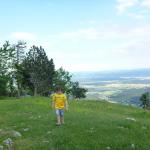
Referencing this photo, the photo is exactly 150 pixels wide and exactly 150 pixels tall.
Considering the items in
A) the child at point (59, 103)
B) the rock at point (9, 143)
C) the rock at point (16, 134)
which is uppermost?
the child at point (59, 103)

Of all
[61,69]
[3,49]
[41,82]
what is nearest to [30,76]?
[41,82]

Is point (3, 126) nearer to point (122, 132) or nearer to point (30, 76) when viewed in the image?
point (122, 132)

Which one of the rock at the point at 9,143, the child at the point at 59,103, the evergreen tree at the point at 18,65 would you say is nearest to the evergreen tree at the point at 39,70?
the evergreen tree at the point at 18,65

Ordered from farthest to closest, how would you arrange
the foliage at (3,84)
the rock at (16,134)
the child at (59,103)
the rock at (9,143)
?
the foliage at (3,84) < the child at (59,103) < the rock at (16,134) < the rock at (9,143)

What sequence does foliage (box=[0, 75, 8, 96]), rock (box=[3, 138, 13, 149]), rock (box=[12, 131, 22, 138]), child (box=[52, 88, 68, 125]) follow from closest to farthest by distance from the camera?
1. rock (box=[3, 138, 13, 149])
2. rock (box=[12, 131, 22, 138])
3. child (box=[52, 88, 68, 125])
4. foliage (box=[0, 75, 8, 96])

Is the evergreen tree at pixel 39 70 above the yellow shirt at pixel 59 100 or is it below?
above

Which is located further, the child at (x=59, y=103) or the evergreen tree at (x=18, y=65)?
the evergreen tree at (x=18, y=65)

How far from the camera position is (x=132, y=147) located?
64.3ft

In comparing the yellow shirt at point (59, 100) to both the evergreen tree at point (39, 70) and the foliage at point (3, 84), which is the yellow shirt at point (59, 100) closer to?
the foliage at point (3, 84)

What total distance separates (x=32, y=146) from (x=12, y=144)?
44.2 inches

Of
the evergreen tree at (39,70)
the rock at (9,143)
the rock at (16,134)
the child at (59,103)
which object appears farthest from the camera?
the evergreen tree at (39,70)

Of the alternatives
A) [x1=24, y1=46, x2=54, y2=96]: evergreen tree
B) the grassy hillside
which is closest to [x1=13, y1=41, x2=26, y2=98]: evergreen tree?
[x1=24, y1=46, x2=54, y2=96]: evergreen tree

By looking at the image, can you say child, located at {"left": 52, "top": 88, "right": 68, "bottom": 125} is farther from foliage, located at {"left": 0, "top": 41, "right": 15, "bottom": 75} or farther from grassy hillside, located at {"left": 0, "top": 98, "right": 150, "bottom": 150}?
foliage, located at {"left": 0, "top": 41, "right": 15, "bottom": 75}

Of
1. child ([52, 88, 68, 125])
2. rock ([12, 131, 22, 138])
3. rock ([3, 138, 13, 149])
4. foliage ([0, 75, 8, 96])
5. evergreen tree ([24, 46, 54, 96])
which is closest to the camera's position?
rock ([3, 138, 13, 149])
